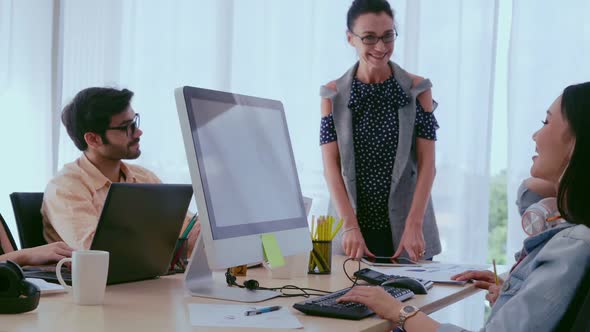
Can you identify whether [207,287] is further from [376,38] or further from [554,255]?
[376,38]

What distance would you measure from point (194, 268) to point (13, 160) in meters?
2.69

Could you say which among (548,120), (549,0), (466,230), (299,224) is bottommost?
(466,230)

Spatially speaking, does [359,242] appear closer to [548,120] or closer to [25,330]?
[548,120]

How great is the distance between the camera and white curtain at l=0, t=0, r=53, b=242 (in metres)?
3.94

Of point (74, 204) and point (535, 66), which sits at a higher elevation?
point (535, 66)

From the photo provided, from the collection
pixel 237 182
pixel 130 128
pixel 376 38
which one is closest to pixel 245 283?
pixel 237 182

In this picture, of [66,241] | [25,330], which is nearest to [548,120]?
[25,330]

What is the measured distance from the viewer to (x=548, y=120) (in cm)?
141

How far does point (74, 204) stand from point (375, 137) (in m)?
1.04

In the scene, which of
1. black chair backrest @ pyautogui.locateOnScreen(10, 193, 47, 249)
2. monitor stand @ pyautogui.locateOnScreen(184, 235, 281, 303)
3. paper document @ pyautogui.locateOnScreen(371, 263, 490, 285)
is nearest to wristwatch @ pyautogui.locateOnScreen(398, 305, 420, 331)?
monitor stand @ pyautogui.locateOnScreen(184, 235, 281, 303)

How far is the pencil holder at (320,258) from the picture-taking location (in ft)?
6.51

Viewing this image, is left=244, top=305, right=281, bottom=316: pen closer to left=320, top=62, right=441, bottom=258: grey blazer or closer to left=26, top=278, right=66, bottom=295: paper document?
left=26, top=278, right=66, bottom=295: paper document

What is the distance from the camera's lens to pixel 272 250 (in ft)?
5.26

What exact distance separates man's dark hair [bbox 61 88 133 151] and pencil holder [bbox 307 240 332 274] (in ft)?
2.72
